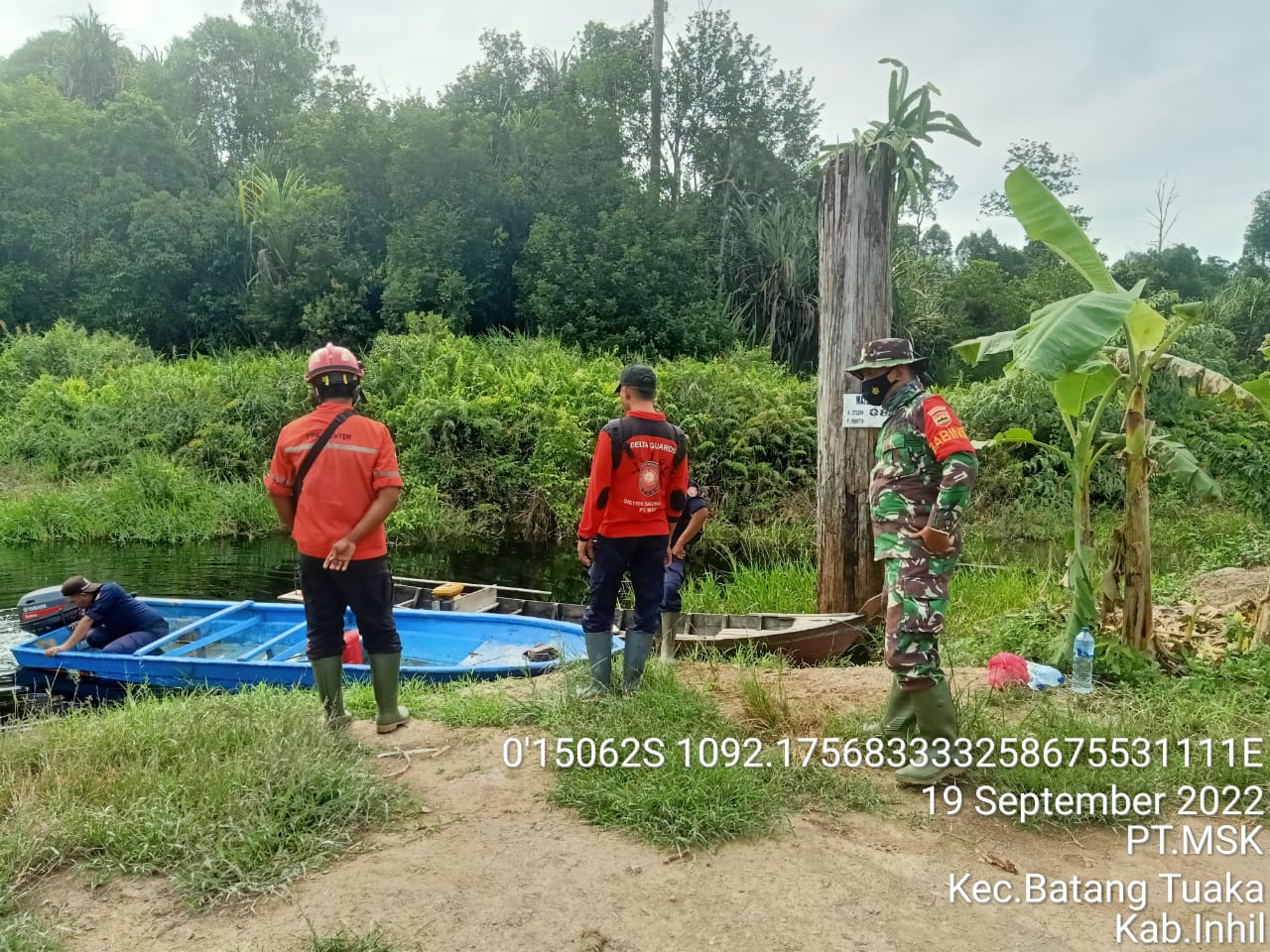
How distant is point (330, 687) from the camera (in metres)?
4.43

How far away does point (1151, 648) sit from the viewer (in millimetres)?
5332

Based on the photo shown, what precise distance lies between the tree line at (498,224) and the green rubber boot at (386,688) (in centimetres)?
1751

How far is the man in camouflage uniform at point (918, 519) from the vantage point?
144 inches

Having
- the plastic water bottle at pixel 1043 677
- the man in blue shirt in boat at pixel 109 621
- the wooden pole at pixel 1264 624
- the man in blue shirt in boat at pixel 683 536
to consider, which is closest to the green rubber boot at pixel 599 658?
the man in blue shirt in boat at pixel 683 536

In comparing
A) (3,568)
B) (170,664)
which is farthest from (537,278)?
(170,664)

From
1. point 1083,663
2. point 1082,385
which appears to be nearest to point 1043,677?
point 1083,663

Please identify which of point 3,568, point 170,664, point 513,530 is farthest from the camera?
point 513,530

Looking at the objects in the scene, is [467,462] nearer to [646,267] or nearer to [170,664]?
[646,267]

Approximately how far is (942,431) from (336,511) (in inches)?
109

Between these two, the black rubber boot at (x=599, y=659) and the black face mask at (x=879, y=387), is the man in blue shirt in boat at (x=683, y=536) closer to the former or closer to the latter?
the black rubber boot at (x=599, y=659)

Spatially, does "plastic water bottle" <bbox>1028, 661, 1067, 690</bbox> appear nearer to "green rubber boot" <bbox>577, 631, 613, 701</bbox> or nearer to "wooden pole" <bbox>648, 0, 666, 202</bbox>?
"green rubber boot" <bbox>577, 631, 613, 701</bbox>

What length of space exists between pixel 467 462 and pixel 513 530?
1751 millimetres

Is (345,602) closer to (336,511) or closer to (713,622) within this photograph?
(336,511)

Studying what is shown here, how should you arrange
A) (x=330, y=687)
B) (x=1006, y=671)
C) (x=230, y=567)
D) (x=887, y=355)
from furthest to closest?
(x=230, y=567)
(x=1006, y=671)
(x=330, y=687)
(x=887, y=355)
